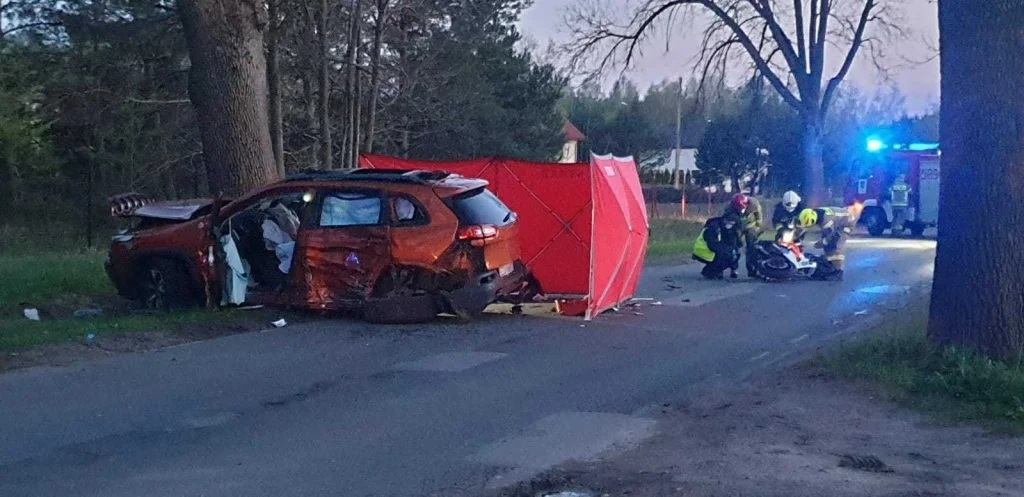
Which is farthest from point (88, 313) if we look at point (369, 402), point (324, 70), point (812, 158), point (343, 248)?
point (812, 158)

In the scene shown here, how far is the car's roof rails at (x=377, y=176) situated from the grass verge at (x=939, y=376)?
515cm

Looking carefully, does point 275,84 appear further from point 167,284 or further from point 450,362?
point 450,362

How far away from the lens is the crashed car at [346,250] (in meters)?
13.3

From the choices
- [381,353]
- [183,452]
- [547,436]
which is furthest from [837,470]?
[381,353]

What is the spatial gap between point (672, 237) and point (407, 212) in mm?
20716

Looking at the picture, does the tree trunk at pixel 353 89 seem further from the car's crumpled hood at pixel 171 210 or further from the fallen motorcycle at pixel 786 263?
the car's crumpled hood at pixel 171 210

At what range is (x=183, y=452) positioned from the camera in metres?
7.75

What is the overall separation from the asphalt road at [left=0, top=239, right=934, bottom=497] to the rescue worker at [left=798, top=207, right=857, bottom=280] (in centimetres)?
479

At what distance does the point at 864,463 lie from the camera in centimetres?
742

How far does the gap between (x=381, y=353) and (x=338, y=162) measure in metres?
22.4

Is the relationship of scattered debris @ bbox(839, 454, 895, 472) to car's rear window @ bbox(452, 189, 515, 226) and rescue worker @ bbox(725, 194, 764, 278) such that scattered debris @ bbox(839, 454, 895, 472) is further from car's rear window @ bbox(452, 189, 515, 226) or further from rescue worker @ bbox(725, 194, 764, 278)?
rescue worker @ bbox(725, 194, 764, 278)

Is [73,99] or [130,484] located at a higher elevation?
[73,99]

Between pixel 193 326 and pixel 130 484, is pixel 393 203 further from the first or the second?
pixel 130 484

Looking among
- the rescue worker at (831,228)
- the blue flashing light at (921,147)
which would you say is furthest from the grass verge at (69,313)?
the blue flashing light at (921,147)
